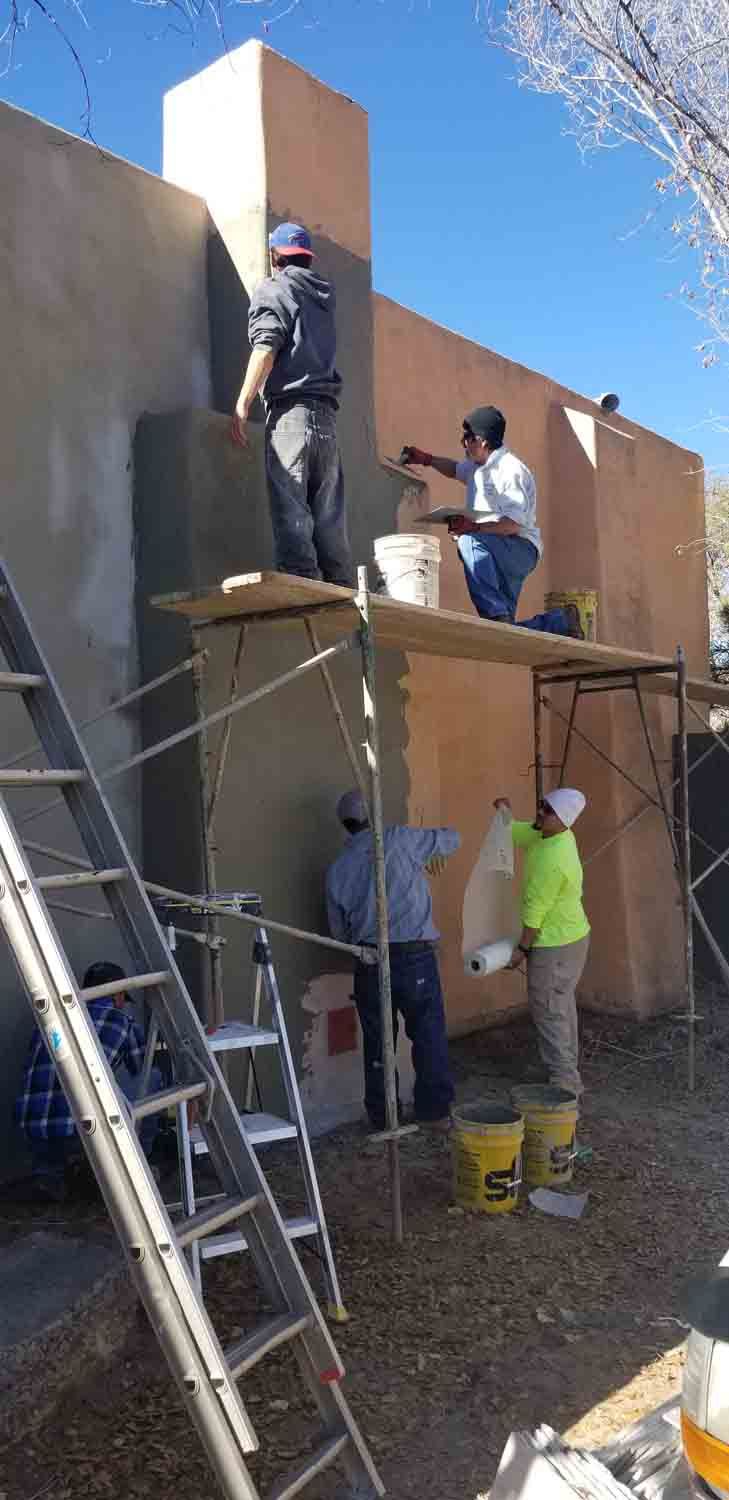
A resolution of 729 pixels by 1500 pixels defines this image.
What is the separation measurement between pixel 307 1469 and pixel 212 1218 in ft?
2.08

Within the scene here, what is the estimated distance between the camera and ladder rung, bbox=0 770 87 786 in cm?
276

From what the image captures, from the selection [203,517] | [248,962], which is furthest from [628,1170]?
[203,517]

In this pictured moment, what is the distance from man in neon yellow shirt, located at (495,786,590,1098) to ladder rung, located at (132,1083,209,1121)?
3.39 meters

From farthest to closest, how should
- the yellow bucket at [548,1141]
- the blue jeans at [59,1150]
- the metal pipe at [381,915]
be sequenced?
the yellow bucket at [548,1141], the metal pipe at [381,915], the blue jeans at [59,1150]

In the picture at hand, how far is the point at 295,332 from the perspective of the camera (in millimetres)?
4980

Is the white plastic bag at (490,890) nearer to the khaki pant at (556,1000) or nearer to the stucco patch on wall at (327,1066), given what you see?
the khaki pant at (556,1000)

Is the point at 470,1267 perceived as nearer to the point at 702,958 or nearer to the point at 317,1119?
the point at 317,1119

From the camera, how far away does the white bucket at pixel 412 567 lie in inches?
201

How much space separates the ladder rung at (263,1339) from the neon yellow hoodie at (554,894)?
3.42m

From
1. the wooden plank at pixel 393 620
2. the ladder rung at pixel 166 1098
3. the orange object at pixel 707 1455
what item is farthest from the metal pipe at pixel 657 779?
the orange object at pixel 707 1455

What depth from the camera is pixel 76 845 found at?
4.89 metres

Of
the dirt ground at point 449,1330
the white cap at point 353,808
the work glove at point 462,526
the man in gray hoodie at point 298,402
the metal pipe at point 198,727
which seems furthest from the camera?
the work glove at point 462,526

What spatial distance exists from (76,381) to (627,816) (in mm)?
4868

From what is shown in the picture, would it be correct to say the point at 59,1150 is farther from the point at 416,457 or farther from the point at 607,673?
the point at 607,673
